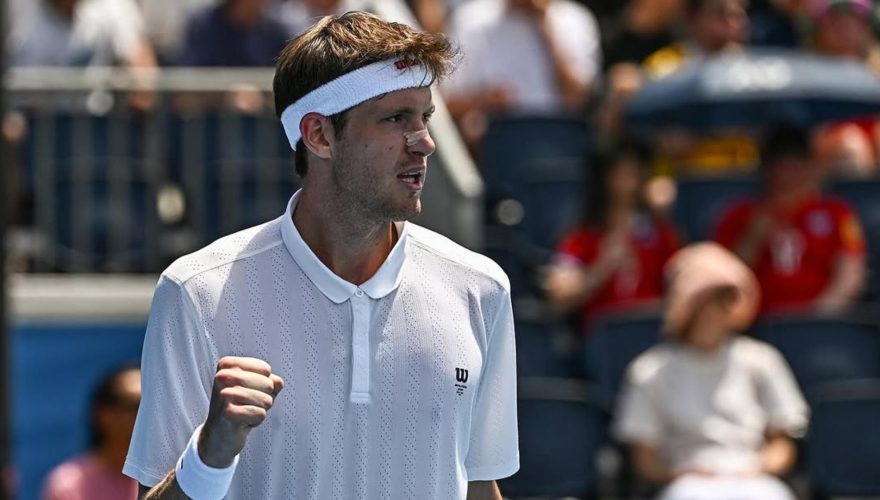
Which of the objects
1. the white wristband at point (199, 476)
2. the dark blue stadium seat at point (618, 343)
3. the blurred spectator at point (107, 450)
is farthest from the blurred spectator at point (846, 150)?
the white wristband at point (199, 476)

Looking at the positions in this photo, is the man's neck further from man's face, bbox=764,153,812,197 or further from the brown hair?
man's face, bbox=764,153,812,197

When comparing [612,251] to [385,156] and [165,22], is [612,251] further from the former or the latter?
[385,156]

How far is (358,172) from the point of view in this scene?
338 cm

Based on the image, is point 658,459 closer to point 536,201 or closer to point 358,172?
point 536,201

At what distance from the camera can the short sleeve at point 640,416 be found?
8148 mm

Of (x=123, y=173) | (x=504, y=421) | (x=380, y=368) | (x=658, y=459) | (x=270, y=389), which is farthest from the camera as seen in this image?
(x=123, y=173)

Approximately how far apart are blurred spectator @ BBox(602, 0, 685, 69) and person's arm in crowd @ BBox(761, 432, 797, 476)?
10.3 ft

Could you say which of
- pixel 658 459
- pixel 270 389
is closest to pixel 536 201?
pixel 658 459

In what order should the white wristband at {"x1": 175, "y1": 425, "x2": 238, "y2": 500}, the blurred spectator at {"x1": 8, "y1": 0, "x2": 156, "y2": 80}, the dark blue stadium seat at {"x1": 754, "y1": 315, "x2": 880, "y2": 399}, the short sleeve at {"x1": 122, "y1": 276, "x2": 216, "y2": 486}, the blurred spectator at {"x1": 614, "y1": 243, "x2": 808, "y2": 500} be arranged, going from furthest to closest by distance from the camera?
the blurred spectator at {"x1": 8, "y1": 0, "x2": 156, "y2": 80}, the dark blue stadium seat at {"x1": 754, "y1": 315, "x2": 880, "y2": 399}, the blurred spectator at {"x1": 614, "y1": 243, "x2": 808, "y2": 500}, the short sleeve at {"x1": 122, "y1": 276, "x2": 216, "y2": 486}, the white wristband at {"x1": 175, "y1": 425, "x2": 238, "y2": 500}

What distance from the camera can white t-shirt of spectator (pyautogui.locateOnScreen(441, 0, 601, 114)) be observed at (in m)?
10.5

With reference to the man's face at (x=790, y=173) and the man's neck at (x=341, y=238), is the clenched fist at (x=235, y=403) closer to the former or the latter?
the man's neck at (x=341, y=238)

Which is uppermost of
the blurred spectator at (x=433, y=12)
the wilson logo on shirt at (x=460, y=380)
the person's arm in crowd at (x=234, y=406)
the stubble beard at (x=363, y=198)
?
the blurred spectator at (x=433, y=12)

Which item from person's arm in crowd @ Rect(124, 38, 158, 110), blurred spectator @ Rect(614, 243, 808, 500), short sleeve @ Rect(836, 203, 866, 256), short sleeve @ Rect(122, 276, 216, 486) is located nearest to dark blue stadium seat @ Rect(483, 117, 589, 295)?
short sleeve @ Rect(836, 203, 866, 256)

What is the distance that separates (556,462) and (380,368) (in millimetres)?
5204
